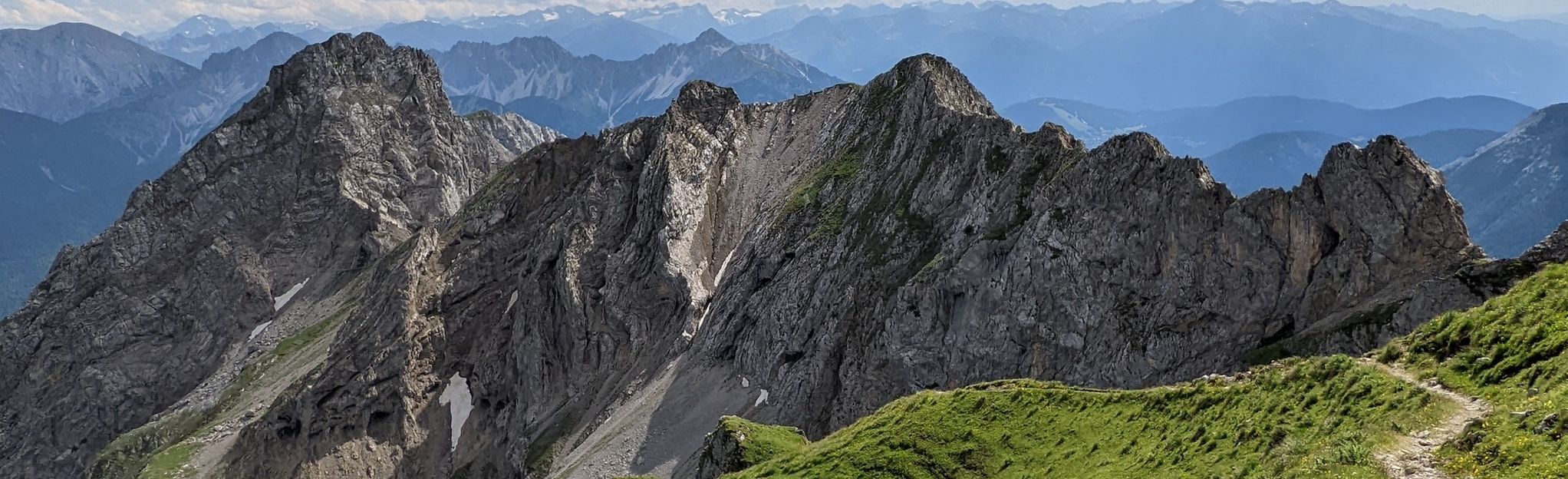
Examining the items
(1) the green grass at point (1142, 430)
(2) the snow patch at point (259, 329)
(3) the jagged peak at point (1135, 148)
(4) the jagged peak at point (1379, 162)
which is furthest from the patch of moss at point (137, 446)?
(4) the jagged peak at point (1379, 162)

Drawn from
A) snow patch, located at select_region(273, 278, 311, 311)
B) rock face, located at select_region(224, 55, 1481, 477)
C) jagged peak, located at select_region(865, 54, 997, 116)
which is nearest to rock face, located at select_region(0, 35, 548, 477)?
snow patch, located at select_region(273, 278, 311, 311)

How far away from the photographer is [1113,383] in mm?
70062

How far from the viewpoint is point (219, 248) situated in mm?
175375

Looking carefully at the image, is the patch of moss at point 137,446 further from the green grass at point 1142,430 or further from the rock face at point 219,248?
the green grass at point 1142,430

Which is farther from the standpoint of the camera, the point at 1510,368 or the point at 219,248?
the point at 219,248

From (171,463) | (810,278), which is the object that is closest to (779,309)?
(810,278)

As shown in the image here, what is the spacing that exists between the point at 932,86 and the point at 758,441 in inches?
2463

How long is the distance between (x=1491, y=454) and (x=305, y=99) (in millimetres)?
200552

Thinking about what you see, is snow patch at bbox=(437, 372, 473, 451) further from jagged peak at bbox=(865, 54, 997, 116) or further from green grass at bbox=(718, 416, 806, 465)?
green grass at bbox=(718, 416, 806, 465)

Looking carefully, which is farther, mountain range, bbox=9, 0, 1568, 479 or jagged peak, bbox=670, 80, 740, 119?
jagged peak, bbox=670, 80, 740, 119

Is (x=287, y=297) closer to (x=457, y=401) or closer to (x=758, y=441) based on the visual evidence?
(x=457, y=401)

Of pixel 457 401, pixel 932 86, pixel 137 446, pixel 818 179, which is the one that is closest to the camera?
pixel 932 86

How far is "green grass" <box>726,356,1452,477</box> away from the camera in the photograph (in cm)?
3186

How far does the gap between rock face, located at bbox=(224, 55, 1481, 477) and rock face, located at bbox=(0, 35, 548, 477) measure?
1452 inches
